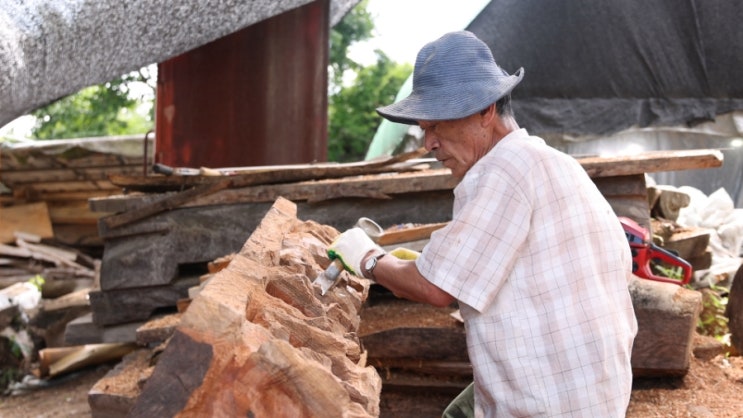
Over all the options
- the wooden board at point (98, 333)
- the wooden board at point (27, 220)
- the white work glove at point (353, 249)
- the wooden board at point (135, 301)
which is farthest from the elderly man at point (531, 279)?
the wooden board at point (27, 220)

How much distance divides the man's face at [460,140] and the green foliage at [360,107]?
12648 millimetres

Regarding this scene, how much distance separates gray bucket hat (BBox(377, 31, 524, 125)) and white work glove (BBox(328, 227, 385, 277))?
0.42 m

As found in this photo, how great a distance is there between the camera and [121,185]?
486 centimetres

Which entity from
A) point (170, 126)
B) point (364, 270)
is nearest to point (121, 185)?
point (170, 126)

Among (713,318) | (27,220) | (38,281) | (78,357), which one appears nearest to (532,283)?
(713,318)

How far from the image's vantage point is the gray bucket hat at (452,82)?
2500 mm

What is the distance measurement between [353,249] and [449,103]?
0.60 m

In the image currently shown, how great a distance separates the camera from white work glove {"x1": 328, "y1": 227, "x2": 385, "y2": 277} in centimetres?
273

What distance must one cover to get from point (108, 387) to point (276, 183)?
1.46 metres

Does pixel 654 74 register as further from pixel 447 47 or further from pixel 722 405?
pixel 447 47

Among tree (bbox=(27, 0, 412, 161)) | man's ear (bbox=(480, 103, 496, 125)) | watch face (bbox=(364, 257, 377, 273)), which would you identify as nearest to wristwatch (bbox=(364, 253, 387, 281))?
watch face (bbox=(364, 257, 377, 273))

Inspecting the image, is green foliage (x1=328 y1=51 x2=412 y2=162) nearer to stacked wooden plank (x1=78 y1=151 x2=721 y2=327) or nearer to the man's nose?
stacked wooden plank (x1=78 y1=151 x2=721 y2=327)

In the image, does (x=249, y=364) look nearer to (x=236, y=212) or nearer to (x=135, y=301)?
(x=236, y=212)

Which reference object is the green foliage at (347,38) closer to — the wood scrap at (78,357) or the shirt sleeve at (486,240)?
the wood scrap at (78,357)
